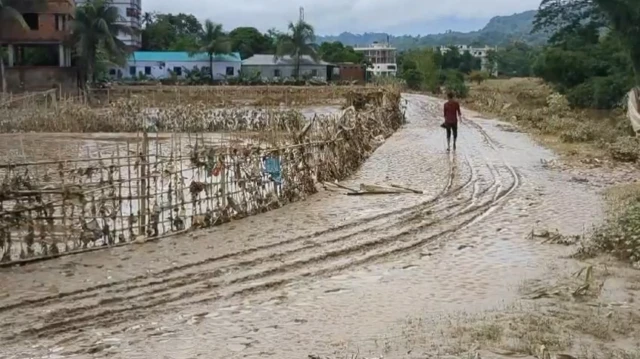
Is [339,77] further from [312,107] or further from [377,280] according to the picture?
[377,280]

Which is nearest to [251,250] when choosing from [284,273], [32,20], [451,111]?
[284,273]

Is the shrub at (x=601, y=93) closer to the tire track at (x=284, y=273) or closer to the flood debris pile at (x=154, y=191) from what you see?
the flood debris pile at (x=154, y=191)

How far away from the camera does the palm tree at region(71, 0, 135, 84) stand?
4447 centimetres

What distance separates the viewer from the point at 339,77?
243ft

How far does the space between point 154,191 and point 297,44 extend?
59403 millimetres

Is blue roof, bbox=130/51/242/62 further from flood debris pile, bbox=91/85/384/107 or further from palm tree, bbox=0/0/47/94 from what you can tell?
palm tree, bbox=0/0/47/94

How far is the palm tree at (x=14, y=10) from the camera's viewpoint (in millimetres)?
40719

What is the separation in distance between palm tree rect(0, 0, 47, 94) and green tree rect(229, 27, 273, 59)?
34.1m

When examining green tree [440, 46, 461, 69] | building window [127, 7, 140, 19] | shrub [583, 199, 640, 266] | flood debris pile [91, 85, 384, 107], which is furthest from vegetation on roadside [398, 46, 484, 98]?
shrub [583, 199, 640, 266]

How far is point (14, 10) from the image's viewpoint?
40844 mm

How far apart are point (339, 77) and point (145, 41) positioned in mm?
19723

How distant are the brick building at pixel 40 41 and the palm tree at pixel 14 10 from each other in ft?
1.15

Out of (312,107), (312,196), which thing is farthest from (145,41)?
(312,196)

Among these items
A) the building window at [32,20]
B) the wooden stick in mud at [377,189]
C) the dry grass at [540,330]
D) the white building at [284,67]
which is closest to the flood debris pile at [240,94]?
the building window at [32,20]
